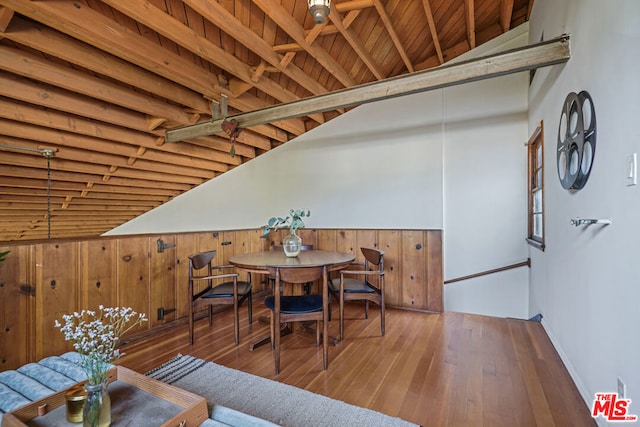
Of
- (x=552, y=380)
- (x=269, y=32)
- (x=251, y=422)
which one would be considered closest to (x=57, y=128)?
(x=269, y=32)

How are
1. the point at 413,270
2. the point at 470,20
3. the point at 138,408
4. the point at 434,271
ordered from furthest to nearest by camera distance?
the point at 413,270
the point at 434,271
the point at 470,20
the point at 138,408

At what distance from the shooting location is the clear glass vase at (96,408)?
1.02 metres

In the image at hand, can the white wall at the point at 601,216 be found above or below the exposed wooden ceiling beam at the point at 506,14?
below

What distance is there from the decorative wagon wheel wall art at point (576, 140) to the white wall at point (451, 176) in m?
1.47

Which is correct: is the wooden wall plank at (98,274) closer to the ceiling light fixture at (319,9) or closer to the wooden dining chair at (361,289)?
the wooden dining chair at (361,289)

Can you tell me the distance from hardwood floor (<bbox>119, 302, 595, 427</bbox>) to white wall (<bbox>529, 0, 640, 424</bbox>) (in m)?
0.24

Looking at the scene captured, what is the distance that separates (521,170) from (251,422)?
3860mm

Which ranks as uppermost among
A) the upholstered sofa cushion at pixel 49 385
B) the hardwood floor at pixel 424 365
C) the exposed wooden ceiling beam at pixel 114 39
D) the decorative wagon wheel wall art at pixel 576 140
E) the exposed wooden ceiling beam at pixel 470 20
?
the exposed wooden ceiling beam at pixel 470 20

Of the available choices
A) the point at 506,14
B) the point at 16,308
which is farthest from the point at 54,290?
the point at 506,14

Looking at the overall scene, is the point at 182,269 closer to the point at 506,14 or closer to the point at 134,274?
the point at 134,274

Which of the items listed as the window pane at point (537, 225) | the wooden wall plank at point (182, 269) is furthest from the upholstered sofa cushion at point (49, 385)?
the window pane at point (537, 225)

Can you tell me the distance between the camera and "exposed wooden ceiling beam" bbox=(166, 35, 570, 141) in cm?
212

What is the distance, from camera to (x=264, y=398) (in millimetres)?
1804

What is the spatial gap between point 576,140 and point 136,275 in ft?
11.5
